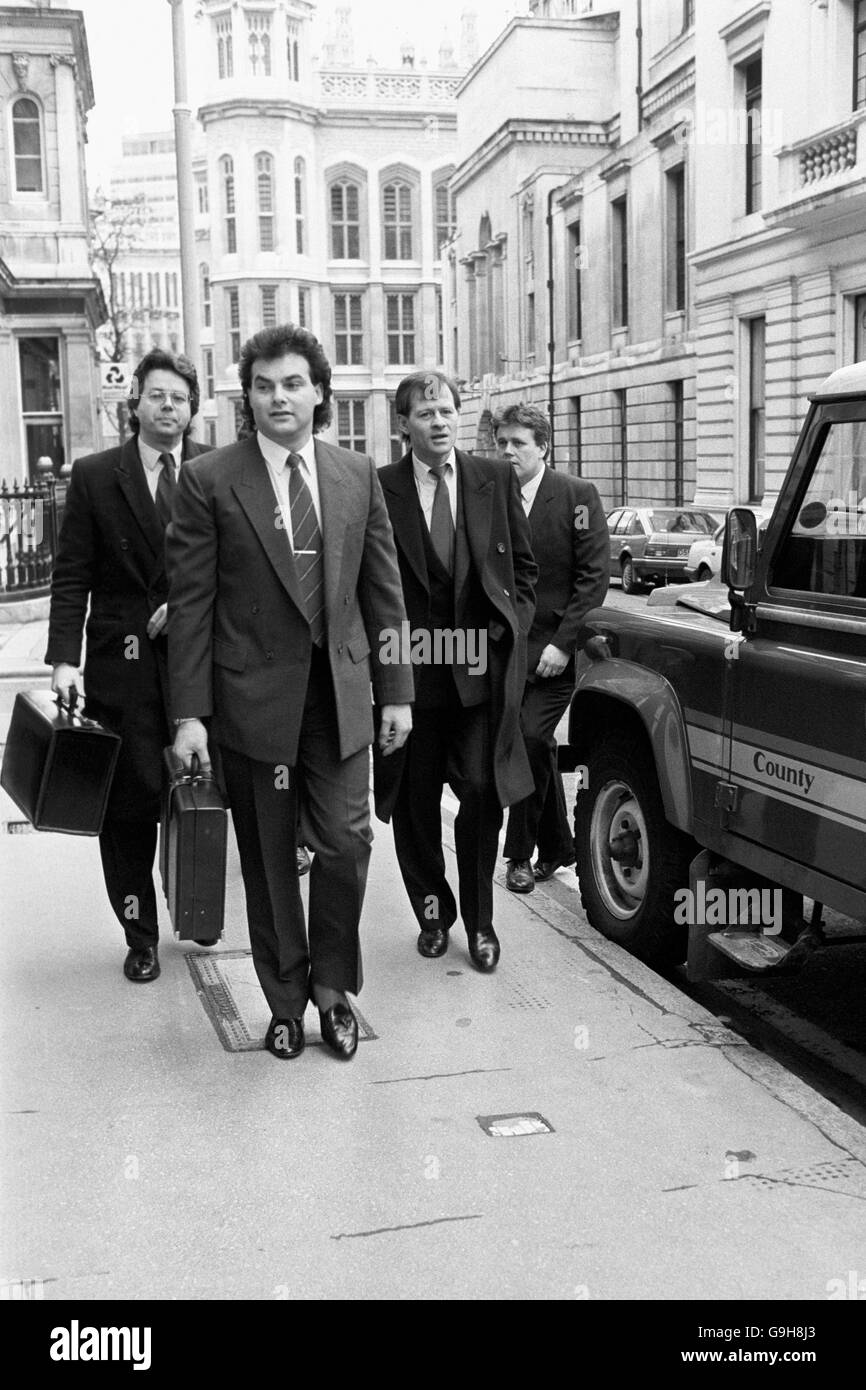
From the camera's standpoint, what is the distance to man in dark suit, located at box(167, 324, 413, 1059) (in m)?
4.51

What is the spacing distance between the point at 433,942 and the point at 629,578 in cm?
2219

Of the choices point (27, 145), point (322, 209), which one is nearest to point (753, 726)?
point (27, 145)

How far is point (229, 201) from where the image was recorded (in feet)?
270

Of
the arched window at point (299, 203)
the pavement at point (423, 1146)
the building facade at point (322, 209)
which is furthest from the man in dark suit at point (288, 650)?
the arched window at point (299, 203)

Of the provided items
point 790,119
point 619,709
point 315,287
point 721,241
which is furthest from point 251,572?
point 315,287

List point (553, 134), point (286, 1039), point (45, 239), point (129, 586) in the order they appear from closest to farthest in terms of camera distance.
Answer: point (286, 1039) < point (129, 586) < point (45, 239) < point (553, 134)

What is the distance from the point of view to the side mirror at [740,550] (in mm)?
4684

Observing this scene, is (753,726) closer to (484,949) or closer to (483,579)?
(483,579)

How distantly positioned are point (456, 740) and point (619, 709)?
27.2 inches

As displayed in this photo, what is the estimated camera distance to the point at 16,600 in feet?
64.9

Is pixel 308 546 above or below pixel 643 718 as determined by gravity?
above

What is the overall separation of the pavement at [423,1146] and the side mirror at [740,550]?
1.43m

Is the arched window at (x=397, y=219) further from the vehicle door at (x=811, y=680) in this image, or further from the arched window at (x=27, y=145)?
the vehicle door at (x=811, y=680)

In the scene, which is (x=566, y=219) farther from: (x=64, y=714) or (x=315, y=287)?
(x=64, y=714)
